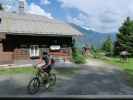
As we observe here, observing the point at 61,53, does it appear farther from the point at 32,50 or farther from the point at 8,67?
the point at 8,67

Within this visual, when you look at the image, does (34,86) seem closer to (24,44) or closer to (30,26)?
(24,44)

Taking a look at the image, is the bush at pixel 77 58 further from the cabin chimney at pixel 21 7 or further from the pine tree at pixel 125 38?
the pine tree at pixel 125 38

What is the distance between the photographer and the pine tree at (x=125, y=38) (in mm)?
38312

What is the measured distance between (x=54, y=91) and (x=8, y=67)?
1030 cm

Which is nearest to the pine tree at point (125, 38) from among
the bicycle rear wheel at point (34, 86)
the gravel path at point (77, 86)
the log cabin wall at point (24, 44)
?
the log cabin wall at point (24, 44)

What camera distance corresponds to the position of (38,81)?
13391mm

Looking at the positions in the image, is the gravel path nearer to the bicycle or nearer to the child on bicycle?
the bicycle

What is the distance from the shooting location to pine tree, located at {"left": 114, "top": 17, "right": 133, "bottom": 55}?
126 ft

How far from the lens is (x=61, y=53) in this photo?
28453 millimetres

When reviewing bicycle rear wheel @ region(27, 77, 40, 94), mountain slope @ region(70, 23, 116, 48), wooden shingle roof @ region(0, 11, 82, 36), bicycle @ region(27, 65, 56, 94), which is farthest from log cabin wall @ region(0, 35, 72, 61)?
bicycle rear wheel @ region(27, 77, 40, 94)

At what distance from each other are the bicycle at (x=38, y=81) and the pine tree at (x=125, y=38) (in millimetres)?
25160

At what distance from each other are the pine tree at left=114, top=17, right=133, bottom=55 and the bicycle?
2516 cm

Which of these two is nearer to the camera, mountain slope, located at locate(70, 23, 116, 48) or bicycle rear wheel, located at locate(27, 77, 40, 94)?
bicycle rear wheel, located at locate(27, 77, 40, 94)

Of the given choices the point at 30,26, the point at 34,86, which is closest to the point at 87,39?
the point at 30,26
